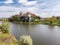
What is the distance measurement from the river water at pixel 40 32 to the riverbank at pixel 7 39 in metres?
0.32

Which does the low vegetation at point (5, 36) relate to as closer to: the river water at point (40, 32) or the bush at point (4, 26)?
the bush at point (4, 26)

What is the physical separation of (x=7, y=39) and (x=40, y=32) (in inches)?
52.0

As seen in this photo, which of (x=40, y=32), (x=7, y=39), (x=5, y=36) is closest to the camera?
(x=7, y=39)

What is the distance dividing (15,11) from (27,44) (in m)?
1.59

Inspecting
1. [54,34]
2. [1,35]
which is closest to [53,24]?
[54,34]

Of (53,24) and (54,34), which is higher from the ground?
(53,24)

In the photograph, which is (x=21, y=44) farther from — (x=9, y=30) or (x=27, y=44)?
(x=9, y=30)

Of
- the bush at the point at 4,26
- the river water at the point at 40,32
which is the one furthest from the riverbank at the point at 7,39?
the river water at the point at 40,32

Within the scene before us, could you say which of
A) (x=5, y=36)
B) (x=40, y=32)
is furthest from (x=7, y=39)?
(x=40, y=32)

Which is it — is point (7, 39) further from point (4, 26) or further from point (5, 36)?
point (4, 26)

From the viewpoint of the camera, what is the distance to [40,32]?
5.86 meters

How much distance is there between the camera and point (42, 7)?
5.84 metres

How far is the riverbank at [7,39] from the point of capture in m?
4.90

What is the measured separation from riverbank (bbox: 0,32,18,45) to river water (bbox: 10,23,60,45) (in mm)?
319
